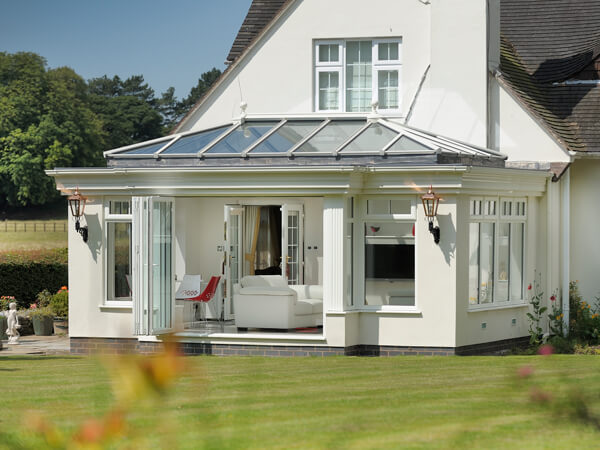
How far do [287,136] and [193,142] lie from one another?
1648mm

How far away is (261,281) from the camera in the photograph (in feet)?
57.4

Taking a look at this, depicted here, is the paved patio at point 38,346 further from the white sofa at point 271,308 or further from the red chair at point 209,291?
the white sofa at point 271,308

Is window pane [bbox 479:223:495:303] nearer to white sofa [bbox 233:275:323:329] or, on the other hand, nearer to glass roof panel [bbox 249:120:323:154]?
white sofa [bbox 233:275:323:329]

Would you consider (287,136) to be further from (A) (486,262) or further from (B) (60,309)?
(B) (60,309)

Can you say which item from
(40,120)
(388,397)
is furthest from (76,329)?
(40,120)

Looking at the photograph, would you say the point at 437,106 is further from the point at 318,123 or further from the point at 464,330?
the point at 464,330

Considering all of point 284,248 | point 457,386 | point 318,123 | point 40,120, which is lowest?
point 457,386

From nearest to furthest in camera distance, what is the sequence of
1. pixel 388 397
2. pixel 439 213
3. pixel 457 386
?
pixel 388 397 < pixel 457 386 < pixel 439 213

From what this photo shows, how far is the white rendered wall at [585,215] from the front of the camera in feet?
59.2

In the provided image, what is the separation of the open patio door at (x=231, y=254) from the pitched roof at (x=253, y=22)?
480 cm

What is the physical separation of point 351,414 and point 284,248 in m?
10.5

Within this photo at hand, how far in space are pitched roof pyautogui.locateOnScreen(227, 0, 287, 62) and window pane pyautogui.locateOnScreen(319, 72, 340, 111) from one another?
2652mm

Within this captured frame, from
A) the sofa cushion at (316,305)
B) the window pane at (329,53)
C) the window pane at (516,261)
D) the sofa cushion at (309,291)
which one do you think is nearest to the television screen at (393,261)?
the sofa cushion at (316,305)

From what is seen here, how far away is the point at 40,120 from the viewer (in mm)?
79500
